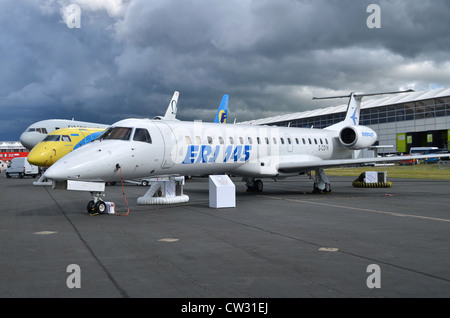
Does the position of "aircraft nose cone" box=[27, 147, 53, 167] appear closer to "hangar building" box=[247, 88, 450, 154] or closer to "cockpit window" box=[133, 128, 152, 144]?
"cockpit window" box=[133, 128, 152, 144]

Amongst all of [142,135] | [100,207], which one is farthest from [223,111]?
[100,207]

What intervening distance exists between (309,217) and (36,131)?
27200mm

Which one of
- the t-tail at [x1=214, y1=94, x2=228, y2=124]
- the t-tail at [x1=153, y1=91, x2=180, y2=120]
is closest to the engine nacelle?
the t-tail at [x1=214, y1=94, x2=228, y2=124]

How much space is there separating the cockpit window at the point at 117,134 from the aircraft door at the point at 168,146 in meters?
1.40

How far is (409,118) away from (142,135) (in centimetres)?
6969

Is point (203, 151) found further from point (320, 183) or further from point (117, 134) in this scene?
point (320, 183)

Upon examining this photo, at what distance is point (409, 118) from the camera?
73.4m

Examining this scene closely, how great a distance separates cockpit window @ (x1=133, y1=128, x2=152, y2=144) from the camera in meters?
13.8

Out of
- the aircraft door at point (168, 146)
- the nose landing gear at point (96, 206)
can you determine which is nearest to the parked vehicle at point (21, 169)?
the aircraft door at point (168, 146)

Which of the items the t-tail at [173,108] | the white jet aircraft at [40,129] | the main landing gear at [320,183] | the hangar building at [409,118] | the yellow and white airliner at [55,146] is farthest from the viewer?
the hangar building at [409,118]

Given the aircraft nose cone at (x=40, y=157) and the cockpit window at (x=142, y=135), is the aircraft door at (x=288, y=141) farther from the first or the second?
the aircraft nose cone at (x=40, y=157)

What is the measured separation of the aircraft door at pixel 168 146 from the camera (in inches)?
575
